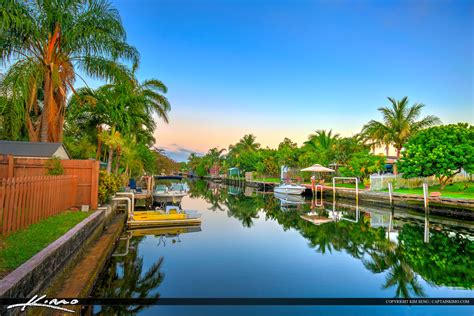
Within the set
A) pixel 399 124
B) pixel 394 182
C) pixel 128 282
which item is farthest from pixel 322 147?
pixel 128 282

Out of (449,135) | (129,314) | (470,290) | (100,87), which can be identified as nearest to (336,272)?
(470,290)

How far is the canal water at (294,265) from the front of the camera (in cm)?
690

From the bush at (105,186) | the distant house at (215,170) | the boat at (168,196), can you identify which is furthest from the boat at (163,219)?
the distant house at (215,170)

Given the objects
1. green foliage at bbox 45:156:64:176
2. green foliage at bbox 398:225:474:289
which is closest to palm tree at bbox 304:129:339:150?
green foliage at bbox 398:225:474:289

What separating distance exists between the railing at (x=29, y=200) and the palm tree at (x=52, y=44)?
5.87 metres

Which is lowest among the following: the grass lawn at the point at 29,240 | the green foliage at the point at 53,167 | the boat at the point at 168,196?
the boat at the point at 168,196

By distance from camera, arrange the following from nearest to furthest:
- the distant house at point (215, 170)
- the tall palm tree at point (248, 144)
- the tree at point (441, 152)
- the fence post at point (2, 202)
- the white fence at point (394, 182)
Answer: the fence post at point (2, 202)
the tree at point (441, 152)
the white fence at point (394, 182)
the tall palm tree at point (248, 144)
the distant house at point (215, 170)

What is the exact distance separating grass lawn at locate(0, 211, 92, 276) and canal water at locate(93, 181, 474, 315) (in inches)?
62.9

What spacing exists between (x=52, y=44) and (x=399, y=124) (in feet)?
113

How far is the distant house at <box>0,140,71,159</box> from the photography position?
512 inches

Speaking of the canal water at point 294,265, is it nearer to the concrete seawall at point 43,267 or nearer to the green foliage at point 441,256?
the green foliage at point 441,256

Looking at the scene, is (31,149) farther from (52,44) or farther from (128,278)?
(128,278)

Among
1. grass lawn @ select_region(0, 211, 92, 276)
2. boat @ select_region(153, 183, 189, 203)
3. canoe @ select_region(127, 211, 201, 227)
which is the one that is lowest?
canoe @ select_region(127, 211, 201, 227)

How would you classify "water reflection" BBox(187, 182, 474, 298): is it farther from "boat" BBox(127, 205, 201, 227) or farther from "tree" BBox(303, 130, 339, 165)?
"tree" BBox(303, 130, 339, 165)
